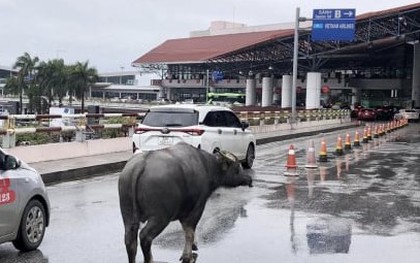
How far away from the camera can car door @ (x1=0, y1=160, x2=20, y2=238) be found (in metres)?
6.55

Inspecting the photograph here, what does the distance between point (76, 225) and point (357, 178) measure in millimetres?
8332

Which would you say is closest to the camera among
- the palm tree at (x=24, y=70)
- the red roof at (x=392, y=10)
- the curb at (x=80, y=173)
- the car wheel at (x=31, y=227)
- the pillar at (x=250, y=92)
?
the car wheel at (x=31, y=227)

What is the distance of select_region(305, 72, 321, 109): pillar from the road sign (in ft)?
70.1

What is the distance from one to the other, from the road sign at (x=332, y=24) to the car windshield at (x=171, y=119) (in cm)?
2974

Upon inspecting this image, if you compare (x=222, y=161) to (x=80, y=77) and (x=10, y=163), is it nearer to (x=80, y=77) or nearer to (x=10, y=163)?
(x=10, y=163)

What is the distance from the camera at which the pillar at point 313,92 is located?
6494 centimetres

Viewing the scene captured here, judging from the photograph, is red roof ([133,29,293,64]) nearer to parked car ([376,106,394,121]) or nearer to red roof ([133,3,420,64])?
red roof ([133,3,420,64])

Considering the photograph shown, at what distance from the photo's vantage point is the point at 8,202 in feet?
21.8

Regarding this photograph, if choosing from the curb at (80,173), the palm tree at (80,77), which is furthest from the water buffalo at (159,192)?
the palm tree at (80,77)

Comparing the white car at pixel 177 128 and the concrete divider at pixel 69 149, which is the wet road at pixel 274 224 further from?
the concrete divider at pixel 69 149

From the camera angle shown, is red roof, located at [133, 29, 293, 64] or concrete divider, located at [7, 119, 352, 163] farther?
red roof, located at [133, 29, 293, 64]

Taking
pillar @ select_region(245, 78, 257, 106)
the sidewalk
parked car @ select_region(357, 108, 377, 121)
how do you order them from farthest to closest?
pillar @ select_region(245, 78, 257, 106), parked car @ select_region(357, 108, 377, 121), the sidewalk

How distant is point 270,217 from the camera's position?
32.1 ft

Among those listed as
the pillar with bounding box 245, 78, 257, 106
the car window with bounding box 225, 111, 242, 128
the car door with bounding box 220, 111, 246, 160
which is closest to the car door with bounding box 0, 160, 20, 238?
the car door with bounding box 220, 111, 246, 160
